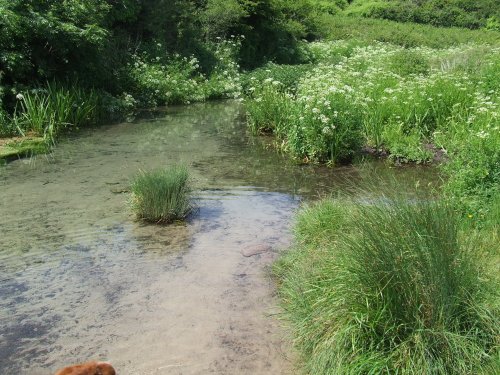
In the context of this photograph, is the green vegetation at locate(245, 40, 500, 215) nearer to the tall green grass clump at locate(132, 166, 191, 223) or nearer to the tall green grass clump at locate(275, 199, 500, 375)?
the tall green grass clump at locate(132, 166, 191, 223)

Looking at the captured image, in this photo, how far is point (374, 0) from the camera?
49219 mm

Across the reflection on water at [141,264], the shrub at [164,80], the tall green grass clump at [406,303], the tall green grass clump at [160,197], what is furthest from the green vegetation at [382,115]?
the shrub at [164,80]

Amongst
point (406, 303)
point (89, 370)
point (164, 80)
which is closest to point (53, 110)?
point (164, 80)

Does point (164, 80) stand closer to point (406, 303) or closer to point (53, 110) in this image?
point (53, 110)

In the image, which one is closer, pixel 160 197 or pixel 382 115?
pixel 160 197

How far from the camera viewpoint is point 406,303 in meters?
3.25

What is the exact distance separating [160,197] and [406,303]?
3.92 meters

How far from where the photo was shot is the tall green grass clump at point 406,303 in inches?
122

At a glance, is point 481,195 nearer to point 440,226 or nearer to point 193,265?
point 440,226

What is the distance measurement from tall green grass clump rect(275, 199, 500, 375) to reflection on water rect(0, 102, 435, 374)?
0.46 metres

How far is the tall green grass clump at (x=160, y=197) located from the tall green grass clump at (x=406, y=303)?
11.2 feet

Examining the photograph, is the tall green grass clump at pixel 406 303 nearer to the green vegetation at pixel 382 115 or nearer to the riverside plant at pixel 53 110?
the green vegetation at pixel 382 115

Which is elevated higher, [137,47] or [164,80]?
[137,47]

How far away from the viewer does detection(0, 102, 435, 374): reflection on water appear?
3979 millimetres
